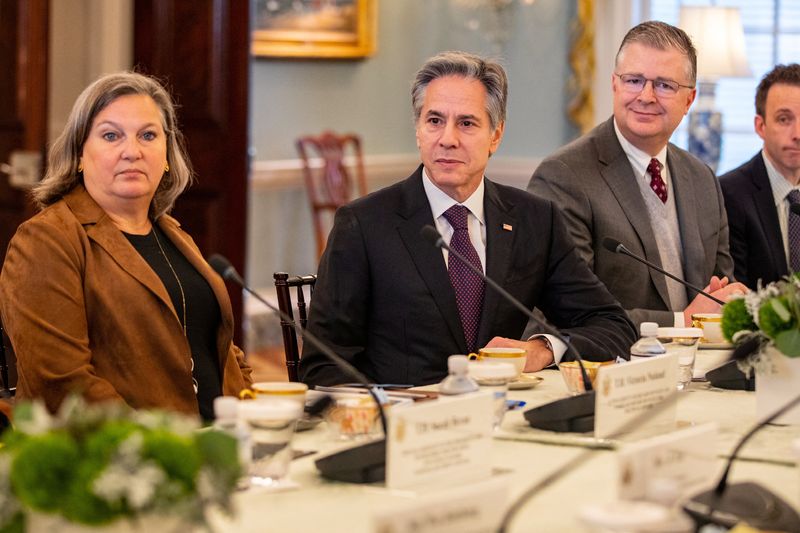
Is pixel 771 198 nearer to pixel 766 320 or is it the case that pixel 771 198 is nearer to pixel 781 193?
pixel 781 193

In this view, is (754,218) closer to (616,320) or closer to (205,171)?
(616,320)

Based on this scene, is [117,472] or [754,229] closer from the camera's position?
[117,472]

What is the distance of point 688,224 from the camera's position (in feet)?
12.3

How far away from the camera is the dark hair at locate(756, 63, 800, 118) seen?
430cm

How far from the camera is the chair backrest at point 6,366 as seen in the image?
275cm

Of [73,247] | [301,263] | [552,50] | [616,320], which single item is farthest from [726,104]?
[73,247]

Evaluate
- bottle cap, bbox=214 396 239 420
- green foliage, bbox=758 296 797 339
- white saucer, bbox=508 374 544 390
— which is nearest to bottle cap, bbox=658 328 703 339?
white saucer, bbox=508 374 544 390

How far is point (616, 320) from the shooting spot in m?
3.12

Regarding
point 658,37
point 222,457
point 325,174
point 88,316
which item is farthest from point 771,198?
point 325,174

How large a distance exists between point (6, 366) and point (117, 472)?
5.42ft

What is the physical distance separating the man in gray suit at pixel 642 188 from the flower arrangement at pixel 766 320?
1.21m

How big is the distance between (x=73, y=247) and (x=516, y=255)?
40.5 inches

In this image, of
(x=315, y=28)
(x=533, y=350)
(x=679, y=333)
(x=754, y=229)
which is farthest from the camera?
(x=315, y=28)

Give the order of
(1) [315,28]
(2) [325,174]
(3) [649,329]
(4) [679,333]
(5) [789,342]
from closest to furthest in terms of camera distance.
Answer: (5) [789,342], (3) [649,329], (4) [679,333], (2) [325,174], (1) [315,28]
